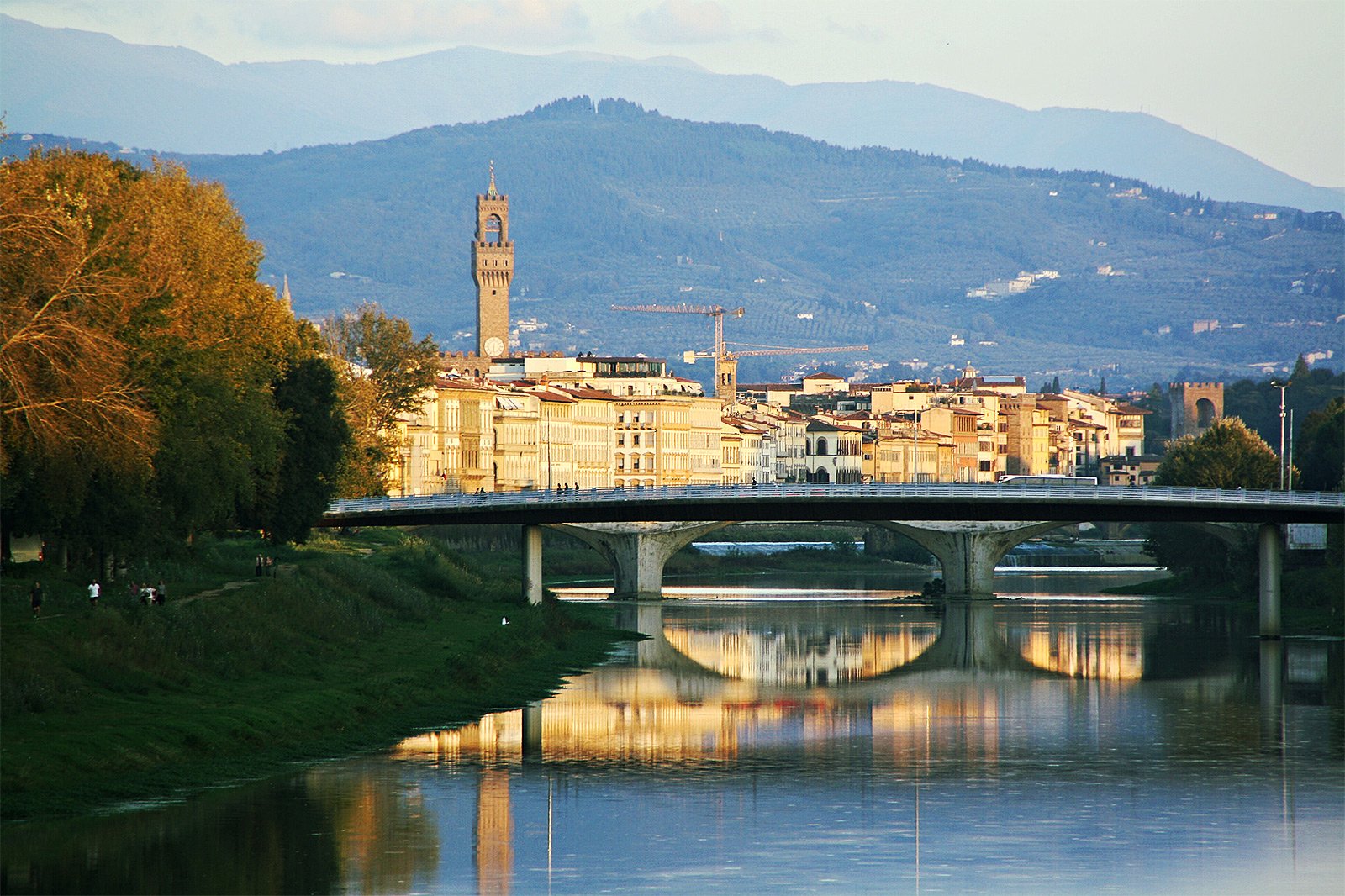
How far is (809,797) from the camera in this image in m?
38.3

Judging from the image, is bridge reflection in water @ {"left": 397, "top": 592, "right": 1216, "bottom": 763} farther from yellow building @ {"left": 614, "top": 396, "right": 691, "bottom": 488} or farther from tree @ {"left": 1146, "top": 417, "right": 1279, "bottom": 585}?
yellow building @ {"left": 614, "top": 396, "right": 691, "bottom": 488}

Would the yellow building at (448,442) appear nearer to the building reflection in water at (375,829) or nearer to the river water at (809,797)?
the river water at (809,797)

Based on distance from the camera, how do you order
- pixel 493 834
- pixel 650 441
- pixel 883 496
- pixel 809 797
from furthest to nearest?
pixel 650 441, pixel 883 496, pixel 809 797, pixel 493 834

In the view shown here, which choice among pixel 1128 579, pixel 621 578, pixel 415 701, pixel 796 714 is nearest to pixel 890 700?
pixel 796 714

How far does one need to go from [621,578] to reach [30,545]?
2040 inches

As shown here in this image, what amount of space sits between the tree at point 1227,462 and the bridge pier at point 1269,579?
798 inches

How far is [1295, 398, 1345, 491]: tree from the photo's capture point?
104125 millimetres

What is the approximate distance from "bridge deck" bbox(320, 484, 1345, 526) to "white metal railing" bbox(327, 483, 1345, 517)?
31 millimetres

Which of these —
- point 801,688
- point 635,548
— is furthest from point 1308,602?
point 635,548

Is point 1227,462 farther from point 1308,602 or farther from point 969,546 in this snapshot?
point 1308,602

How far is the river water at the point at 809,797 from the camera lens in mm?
30547

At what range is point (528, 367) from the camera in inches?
6742

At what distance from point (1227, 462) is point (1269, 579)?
26343 mm

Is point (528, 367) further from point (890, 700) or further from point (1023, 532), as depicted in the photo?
point (890, 700)
